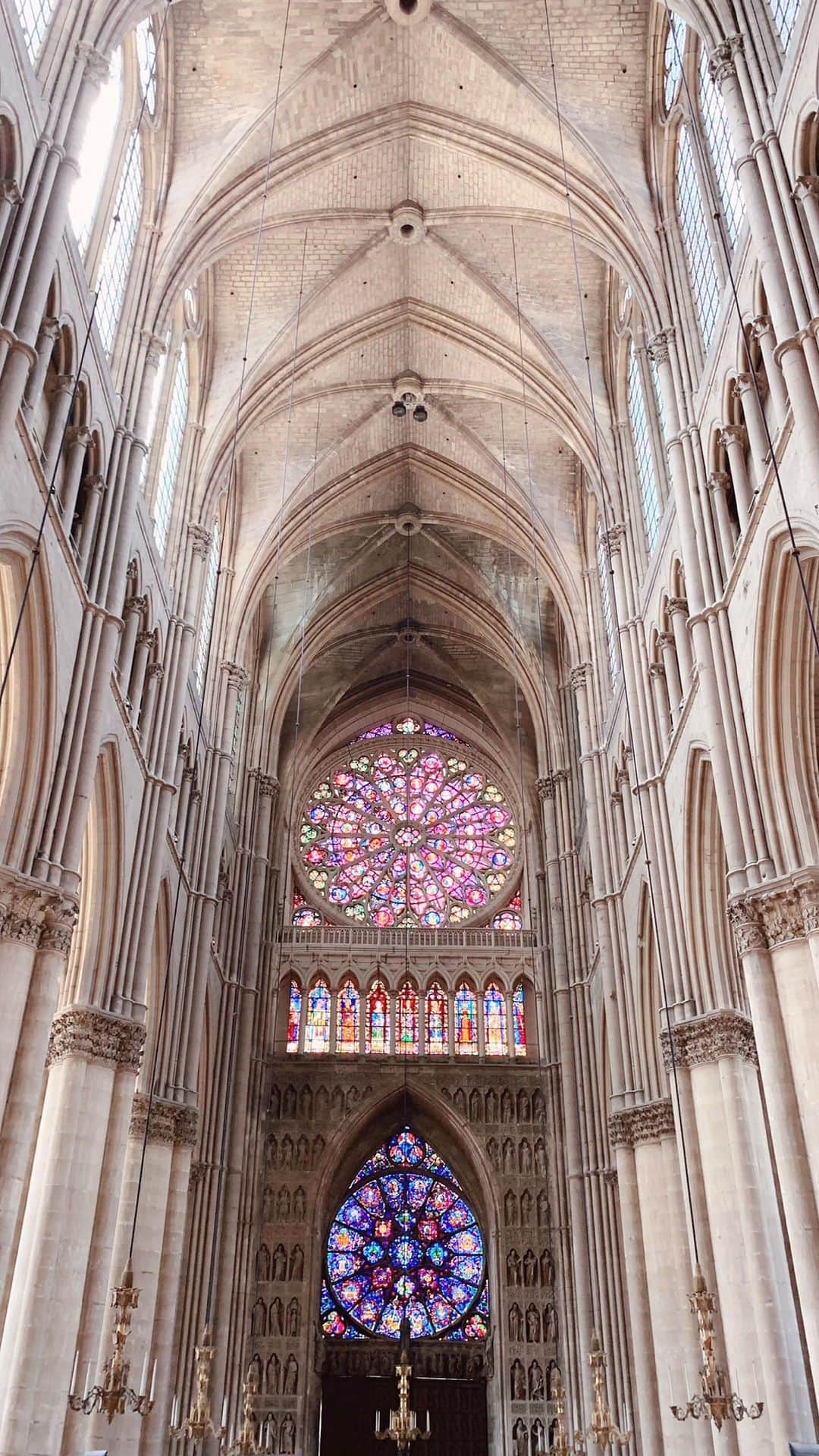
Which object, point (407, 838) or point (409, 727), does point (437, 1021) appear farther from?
point (409, 727)

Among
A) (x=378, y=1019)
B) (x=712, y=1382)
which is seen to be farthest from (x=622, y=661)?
(x=378, y=1019)

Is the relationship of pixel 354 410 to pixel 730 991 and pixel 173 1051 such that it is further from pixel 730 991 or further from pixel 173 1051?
pixel 730 991

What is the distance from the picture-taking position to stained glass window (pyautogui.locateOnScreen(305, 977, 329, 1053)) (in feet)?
98.1

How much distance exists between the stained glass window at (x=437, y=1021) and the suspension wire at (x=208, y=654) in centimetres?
903

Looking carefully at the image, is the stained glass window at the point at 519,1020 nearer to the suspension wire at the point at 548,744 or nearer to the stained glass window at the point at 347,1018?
the suspension wire at the point at 548,744

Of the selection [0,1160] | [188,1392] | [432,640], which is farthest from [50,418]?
[432,640]

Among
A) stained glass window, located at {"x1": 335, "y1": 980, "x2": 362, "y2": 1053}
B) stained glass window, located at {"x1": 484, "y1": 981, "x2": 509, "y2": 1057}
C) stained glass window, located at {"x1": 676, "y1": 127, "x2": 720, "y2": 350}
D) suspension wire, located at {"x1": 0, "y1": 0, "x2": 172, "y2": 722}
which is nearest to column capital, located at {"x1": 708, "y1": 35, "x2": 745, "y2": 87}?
stained glass window, located at {"x1": 676, "y1": 127, "x2": 720, "y2": 350}

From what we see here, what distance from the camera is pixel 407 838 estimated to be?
3403cm

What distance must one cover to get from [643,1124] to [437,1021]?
33.1 feet

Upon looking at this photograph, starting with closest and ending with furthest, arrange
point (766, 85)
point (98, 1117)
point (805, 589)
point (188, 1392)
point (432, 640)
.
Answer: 1. point (805, 589)
2. point (766, 85)
3. point (98, 1117)
4. point (188, 1392)
5. point (432, 640)

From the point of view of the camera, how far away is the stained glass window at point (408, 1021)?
1174 inches

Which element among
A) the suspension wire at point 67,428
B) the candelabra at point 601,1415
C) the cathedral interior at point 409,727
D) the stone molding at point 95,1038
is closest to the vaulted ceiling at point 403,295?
the cathedral interior at point 409,727

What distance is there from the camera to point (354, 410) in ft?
92.4

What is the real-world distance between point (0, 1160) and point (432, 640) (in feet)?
76.8
